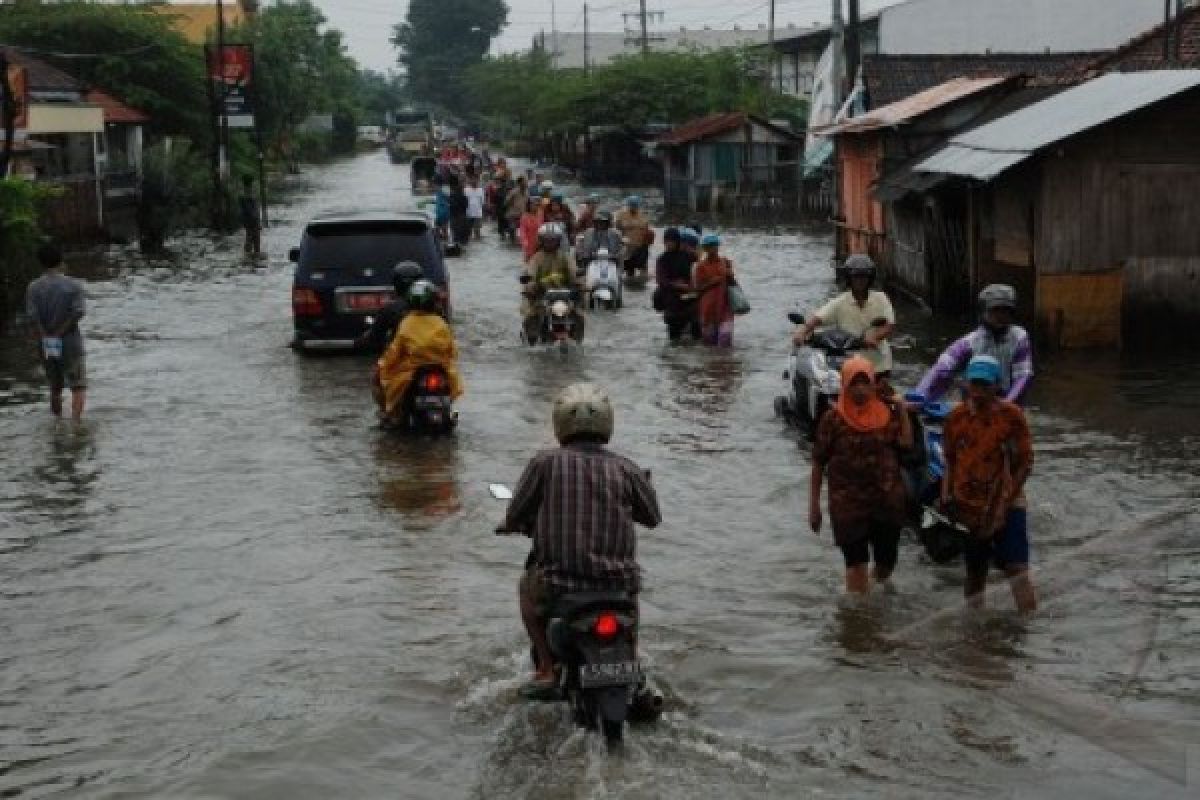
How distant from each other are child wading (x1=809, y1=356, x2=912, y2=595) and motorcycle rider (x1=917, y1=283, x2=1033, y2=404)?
106cm

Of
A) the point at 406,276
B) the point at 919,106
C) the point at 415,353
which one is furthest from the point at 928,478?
the point at 919,106

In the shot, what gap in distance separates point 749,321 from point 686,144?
24.4m

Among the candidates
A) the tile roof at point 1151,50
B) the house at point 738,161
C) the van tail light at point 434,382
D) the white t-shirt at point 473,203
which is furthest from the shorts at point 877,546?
the house at point 738,161

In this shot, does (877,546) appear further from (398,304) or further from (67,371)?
(67,371)

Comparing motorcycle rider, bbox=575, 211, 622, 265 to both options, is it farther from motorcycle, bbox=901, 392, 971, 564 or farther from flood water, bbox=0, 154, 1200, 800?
motorcycle, bbox=901, 392, 971, 564

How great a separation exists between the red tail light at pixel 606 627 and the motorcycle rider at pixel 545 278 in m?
13.3

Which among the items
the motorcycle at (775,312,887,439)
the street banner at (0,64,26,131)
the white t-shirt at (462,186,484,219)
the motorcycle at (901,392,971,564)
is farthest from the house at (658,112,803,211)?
the motorcycle at (901,392,971,564)

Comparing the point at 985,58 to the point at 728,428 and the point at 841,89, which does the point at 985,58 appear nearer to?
the point at 841,89

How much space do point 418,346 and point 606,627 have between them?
726 centimetres

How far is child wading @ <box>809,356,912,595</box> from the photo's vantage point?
8.39 meters

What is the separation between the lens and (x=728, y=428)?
14711 mm

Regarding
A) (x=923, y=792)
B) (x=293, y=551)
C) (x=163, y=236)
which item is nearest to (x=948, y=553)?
(x=923, y=792)

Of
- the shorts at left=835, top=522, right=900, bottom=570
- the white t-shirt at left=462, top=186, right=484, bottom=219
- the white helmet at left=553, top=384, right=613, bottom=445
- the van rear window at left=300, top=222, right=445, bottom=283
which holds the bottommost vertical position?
Result: the shorts at left=835, top=522, right=900, bottom=570

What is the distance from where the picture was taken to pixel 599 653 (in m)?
6.28
